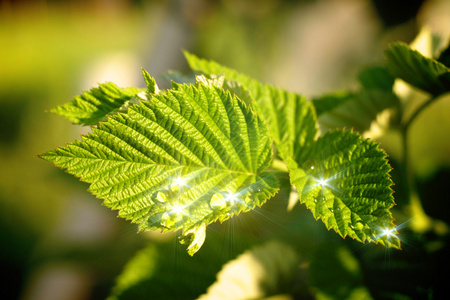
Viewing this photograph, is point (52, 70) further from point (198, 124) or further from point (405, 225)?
point (405, 225)

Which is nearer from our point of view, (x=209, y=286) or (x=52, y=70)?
(x=209, y=286)

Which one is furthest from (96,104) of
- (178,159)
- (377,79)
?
(377,79)

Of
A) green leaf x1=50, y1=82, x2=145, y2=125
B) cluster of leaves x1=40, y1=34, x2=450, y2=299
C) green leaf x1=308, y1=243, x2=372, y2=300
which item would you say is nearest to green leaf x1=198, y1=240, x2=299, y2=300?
green leaf x1=308, y1=243, x2=372, y2=300

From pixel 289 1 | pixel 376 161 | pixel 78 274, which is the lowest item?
pixel 78 274

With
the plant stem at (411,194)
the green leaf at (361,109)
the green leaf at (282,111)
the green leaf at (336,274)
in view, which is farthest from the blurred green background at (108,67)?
the green leaf at (282,111)

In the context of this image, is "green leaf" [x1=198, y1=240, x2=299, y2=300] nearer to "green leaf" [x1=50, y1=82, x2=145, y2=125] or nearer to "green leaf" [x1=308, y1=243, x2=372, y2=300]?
"green leaf" [x1=308, y1=243, x2=372, y2=300]

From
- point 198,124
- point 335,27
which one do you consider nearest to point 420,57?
point 198,124
